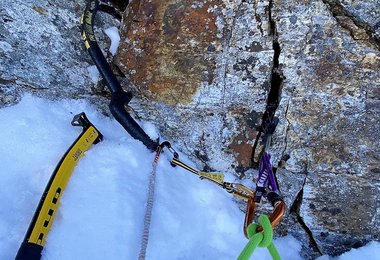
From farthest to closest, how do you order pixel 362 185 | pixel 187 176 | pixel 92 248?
pixel 187 176, pixel 362 185, pixel 92 248

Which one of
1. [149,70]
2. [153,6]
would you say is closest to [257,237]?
[149,70]

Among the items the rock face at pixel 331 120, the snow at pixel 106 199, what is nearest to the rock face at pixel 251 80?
the rock face at pixel 331 120

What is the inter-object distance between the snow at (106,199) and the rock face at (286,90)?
0.63 feet

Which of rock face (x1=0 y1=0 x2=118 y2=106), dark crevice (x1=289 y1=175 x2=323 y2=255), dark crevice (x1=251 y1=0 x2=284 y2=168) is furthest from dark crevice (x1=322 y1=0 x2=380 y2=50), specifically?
rock face (x1=0 y1=0 x2=118 y2=106)

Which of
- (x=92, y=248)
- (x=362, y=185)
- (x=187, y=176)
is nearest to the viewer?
(x=92, y=248)

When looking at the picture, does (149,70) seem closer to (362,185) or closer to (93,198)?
(93,198)

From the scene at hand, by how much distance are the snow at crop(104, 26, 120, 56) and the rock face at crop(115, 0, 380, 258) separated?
0.07 metres

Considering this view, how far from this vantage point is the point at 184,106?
254 centimetres

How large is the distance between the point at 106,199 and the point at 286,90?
3.81ft

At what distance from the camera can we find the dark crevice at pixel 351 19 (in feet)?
7.30

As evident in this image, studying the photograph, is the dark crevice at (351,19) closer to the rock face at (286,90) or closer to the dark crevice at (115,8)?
the rock face at (286,90)

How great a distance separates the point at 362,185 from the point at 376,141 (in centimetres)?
27

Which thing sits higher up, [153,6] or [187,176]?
[153,6]

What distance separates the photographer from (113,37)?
2.59 m
